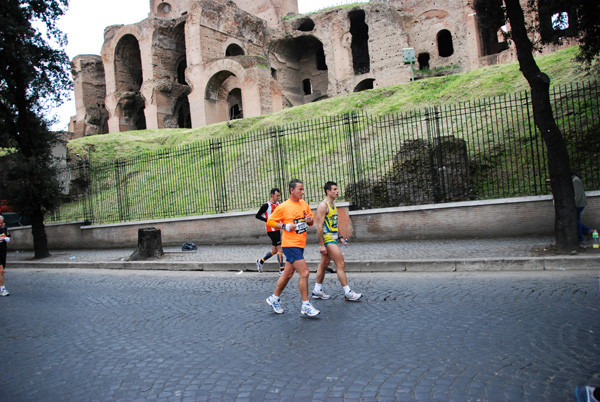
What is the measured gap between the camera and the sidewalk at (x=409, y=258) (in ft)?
22.8

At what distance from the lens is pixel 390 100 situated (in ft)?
62.3

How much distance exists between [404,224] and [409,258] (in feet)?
8.14

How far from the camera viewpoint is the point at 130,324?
17.1 feet

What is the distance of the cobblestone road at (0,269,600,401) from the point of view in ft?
10.4

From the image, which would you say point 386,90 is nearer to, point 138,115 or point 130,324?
point 130,324

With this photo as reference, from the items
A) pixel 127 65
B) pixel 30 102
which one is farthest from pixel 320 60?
pixel 30 102

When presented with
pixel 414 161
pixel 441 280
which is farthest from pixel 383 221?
pixel 441 280

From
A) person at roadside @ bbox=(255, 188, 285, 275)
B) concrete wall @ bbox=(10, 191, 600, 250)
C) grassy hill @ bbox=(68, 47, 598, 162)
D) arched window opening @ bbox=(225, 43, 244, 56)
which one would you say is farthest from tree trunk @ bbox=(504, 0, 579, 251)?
arched window opening @ bbox=(225, 43, 244, 56)

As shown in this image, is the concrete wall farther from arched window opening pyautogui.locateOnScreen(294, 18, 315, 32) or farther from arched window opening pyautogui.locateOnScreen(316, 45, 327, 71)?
arched window opening pyautogui.locateOnScreen(316, 45, 327, 71)

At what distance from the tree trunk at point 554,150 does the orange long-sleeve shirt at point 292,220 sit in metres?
4.81

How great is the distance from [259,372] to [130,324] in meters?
2.45

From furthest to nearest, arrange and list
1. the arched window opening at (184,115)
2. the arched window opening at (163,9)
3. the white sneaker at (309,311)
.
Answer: the arched window opening at (163,9) < the arched window opening at (184,115) < the white sneaker at (309,311)

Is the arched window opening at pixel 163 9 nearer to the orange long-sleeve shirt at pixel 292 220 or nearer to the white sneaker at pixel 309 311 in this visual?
the orange long-sleeve shirt at pixel 292 220

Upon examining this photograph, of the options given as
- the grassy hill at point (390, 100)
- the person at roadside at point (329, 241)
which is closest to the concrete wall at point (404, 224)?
the person at roadside at point (329, 241)
